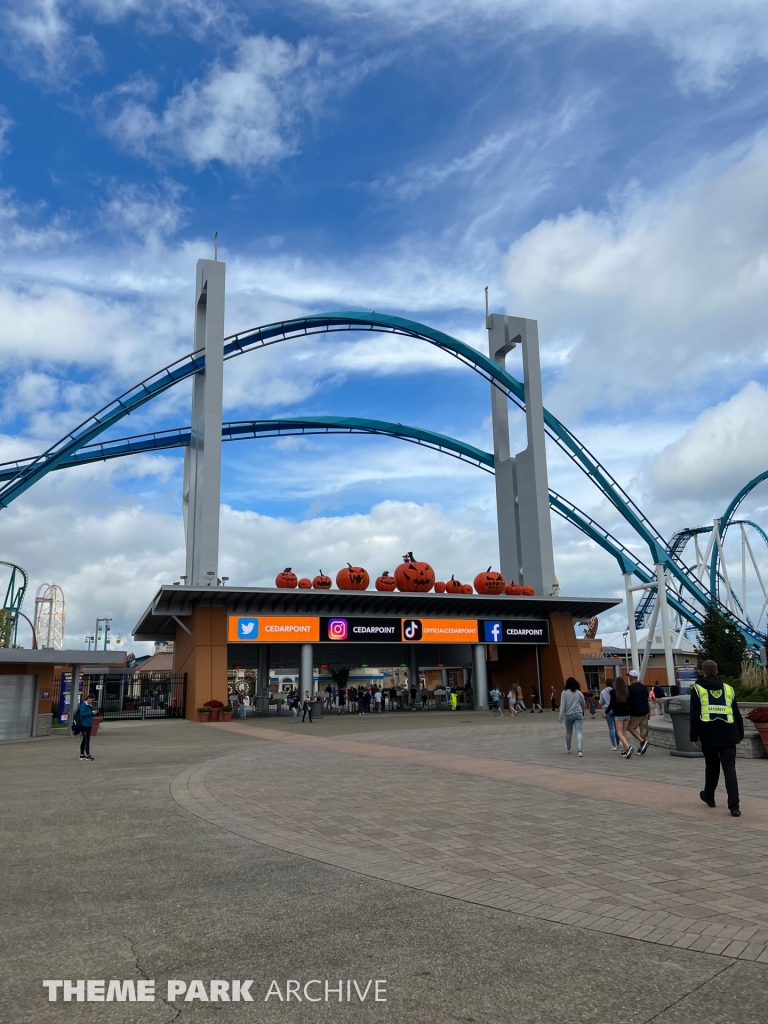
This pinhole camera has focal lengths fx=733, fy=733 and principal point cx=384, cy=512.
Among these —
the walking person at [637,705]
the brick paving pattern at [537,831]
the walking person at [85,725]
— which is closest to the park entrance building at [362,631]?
the walking person at [85,725]

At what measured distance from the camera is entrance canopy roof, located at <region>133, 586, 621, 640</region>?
3556 cm

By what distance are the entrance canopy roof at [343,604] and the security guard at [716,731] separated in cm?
2756

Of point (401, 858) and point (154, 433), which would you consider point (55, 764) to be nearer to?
point (401, 858)

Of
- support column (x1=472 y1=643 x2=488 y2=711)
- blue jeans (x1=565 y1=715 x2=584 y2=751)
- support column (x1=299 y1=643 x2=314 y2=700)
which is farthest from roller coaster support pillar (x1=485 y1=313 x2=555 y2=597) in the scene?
blue jeans (x1=565 y1=715 x2=584 y2=751)

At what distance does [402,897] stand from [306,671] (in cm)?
3213

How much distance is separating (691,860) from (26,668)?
915 inches

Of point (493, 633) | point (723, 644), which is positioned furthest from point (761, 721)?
point (493, 633)

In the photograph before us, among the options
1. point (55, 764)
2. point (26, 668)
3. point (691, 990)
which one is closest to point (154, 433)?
point (26, 668)

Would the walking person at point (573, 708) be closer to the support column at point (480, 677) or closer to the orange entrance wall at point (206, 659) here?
the orange entrance wall at point (206, 659)

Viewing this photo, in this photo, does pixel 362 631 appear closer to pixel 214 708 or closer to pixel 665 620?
pixel 214 708

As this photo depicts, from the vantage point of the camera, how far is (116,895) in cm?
589

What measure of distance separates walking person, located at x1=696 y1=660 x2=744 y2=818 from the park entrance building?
27553 mm

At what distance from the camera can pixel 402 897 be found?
18.8 ft

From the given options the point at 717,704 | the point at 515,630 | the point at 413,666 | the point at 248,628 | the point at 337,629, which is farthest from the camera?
the point at 413,666
